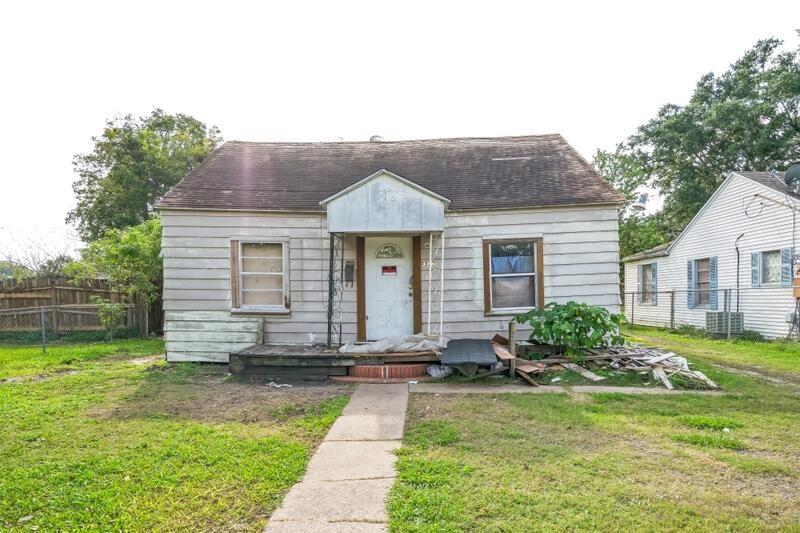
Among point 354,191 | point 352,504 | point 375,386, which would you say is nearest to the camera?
point 352,504

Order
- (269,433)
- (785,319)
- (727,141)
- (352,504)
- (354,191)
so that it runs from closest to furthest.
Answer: (352,504) < (269,433) < (354,191) < (785,319) < (727,141)

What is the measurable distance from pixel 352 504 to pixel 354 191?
5.76m

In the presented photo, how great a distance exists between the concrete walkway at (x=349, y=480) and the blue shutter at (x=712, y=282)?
13.2 metres

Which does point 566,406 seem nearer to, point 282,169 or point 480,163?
→ point 480,163

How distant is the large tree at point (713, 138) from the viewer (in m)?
22.3

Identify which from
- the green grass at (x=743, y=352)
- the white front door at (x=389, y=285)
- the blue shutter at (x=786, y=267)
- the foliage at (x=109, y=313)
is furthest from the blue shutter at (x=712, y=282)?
the foliage at (x=109, y=313)

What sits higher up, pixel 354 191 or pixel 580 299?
pixel 354 191

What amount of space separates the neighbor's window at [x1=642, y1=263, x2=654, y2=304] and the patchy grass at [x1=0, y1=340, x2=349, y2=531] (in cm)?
1567

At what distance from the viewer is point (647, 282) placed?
1895cm

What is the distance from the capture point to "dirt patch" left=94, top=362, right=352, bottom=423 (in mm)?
5535

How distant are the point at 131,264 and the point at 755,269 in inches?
686

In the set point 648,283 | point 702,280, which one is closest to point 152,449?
point 702,280

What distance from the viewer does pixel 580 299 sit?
8.87 m

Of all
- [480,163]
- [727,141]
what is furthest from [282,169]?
[727,141]
